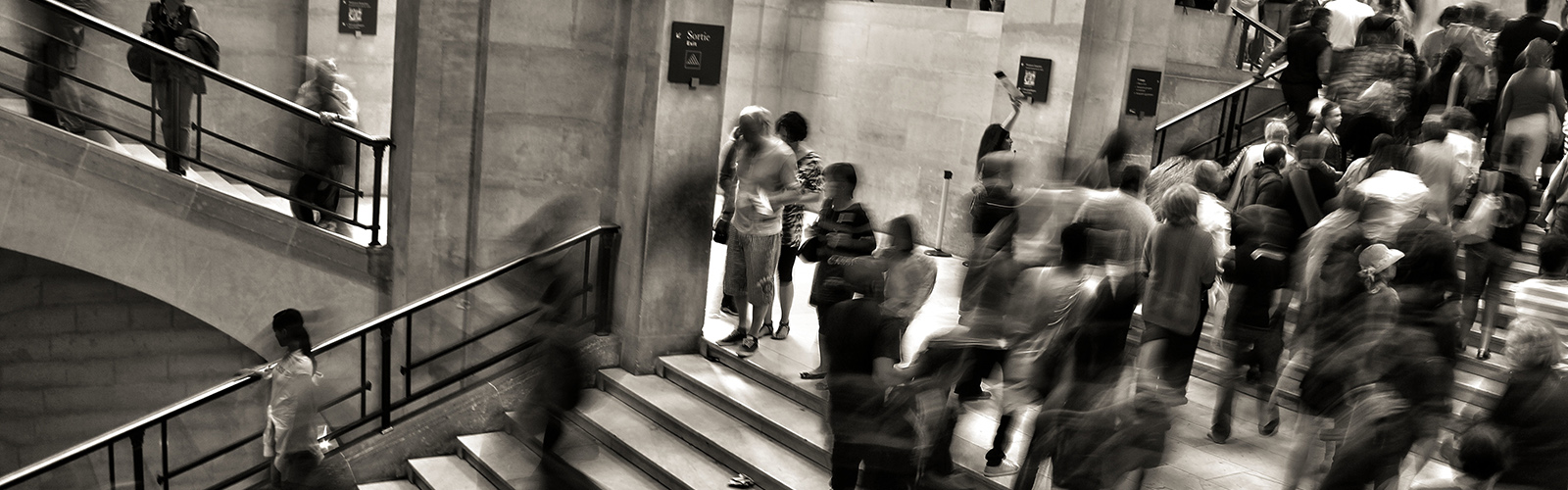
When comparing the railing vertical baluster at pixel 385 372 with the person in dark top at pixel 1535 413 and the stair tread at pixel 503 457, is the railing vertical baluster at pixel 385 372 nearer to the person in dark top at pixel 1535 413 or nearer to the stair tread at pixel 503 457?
the stair tread at pixel 503 457

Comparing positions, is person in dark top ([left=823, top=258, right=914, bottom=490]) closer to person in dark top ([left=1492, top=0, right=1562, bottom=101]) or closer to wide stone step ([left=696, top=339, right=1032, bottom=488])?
wide stone step ([left=696, top=339, right=1032, bottom=488])

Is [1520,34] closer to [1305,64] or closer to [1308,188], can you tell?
[1305,64]

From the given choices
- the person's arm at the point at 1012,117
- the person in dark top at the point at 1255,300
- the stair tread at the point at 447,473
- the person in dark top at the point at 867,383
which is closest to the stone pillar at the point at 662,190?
the stair tread at the point at 447,473

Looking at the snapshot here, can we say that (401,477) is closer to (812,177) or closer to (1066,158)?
(812,177)

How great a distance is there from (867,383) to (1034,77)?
5.99 metres

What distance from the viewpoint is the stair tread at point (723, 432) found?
23.6ft

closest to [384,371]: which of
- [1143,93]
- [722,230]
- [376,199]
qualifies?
[376,199]

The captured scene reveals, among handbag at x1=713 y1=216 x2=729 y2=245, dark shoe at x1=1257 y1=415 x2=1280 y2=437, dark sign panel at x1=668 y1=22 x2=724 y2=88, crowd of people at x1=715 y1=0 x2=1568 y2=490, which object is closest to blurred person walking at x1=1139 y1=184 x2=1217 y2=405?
crowd of people at x1=715 y1=0 x2=1568 y2=490

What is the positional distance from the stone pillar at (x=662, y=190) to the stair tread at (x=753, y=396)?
26 cm

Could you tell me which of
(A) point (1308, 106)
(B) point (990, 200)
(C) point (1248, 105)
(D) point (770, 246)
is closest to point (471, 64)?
(D) point (770, 246)

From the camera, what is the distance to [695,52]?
8406 mm

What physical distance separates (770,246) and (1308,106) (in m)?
5.61

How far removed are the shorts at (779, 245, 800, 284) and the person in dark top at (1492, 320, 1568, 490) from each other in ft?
15.3

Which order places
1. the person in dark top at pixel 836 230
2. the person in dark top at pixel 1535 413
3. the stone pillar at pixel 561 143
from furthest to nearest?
the stone pillar at pixel 561 143
the person in dark top at pixel 836 230
the person in dark top at pixel 1535 413
